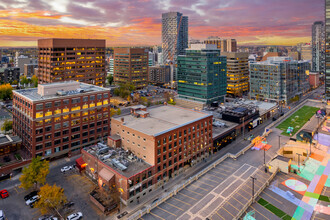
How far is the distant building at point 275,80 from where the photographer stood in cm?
16400

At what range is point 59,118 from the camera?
81875 mm

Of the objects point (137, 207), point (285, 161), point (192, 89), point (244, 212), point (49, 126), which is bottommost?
point (137, 207)

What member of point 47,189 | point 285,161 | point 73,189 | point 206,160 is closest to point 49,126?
point 73,189

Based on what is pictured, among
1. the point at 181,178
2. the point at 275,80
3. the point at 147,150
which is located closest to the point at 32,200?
the point at 147,150

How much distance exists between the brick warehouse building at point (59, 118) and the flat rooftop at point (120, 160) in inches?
633

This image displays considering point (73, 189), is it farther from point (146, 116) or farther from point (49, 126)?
point (146, 116)

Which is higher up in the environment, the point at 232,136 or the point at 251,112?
the point at 251,112

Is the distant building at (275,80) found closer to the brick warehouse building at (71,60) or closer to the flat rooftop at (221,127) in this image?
the flat rooftop at (221,127)

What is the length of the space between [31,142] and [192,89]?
4167 inches

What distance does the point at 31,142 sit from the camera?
7725 centimetres

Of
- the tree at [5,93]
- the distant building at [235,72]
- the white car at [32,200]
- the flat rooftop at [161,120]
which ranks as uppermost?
the distant building at [235,72]

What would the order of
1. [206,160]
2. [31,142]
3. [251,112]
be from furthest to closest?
[251,112] → [206,160] → [31,142]

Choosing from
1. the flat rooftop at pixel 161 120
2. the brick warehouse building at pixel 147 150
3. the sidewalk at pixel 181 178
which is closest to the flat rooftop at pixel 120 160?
the brick warehouse building at pixel 147 150

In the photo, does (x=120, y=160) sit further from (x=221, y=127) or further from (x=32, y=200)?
(x=221, y=127)
